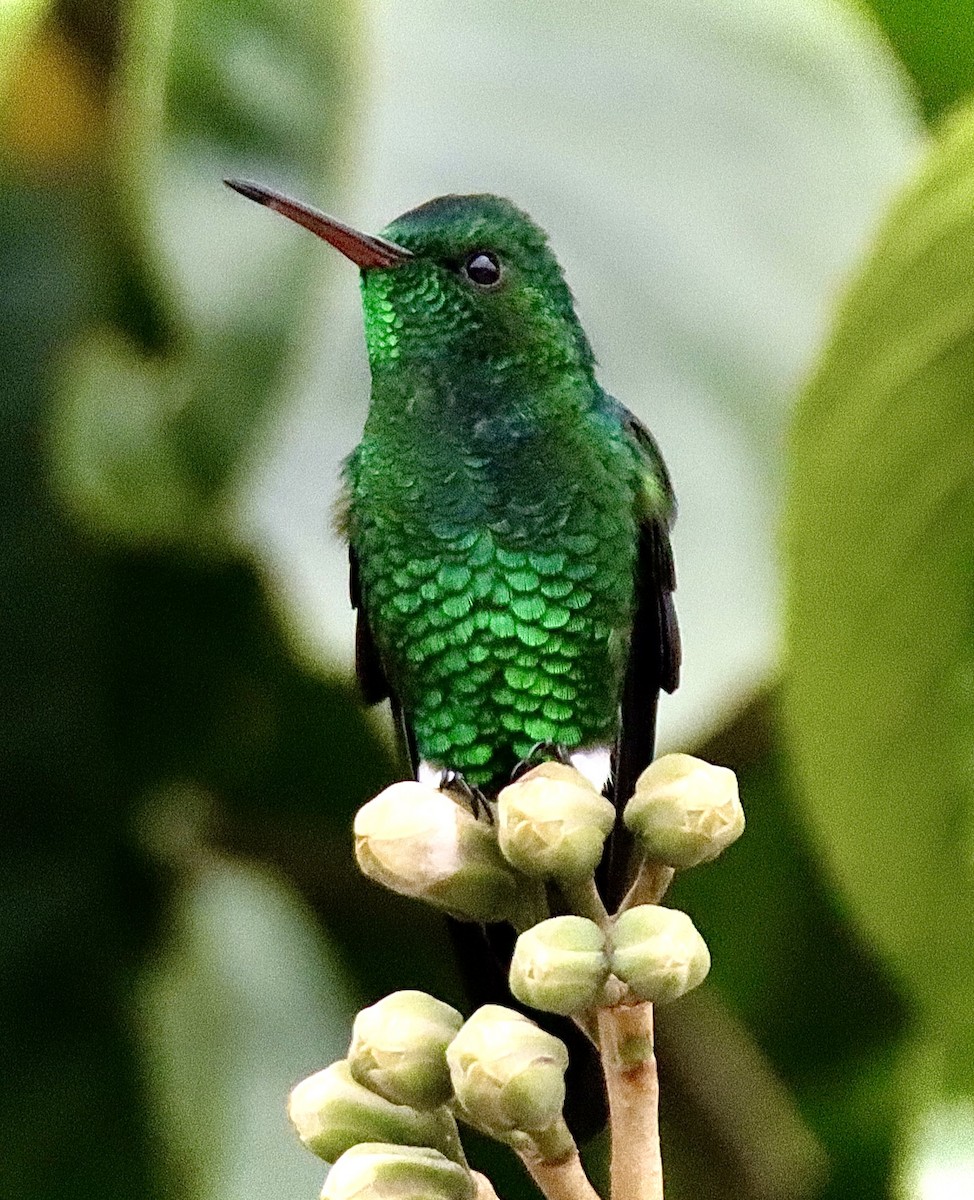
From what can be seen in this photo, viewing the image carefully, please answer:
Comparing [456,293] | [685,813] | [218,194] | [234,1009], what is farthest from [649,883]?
[234,1009]

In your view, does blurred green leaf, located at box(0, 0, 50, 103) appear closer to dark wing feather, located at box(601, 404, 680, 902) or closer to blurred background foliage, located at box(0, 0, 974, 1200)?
blurred background foliage, located at box(0, 0, 974, 1200)

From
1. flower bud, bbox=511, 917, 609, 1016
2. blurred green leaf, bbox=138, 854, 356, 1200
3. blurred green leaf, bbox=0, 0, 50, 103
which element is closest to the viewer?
flower bud, bbox=511, 917, 609, 1016

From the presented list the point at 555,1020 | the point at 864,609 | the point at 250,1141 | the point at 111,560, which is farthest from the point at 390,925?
the point at 555,1020

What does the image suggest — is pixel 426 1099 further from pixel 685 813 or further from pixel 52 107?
pixel 52 107

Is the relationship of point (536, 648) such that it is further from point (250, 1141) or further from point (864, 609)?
point (250, 1141)

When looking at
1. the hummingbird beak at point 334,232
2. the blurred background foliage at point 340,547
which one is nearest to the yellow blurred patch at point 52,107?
the blurred background foliage at point 340,547

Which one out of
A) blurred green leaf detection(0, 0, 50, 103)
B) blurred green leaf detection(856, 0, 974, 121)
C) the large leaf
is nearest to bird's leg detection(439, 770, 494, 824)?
the large leaf

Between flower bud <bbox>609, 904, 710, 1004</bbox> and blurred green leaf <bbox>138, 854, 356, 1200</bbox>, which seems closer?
flower bud <bbox>609, 904, 710, 1004</bbox>

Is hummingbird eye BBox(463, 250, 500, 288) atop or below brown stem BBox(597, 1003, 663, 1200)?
atop
